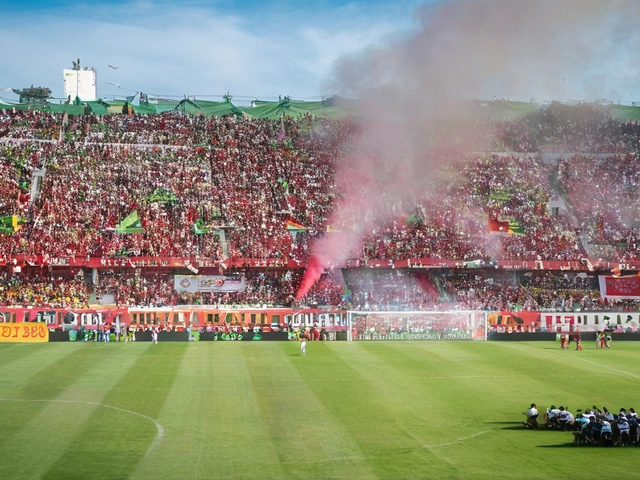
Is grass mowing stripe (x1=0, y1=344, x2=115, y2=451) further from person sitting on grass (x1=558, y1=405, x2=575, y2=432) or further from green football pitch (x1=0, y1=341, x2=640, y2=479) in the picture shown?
person sitting on grass (x1=558, y1=405, x2=575, y2=432)

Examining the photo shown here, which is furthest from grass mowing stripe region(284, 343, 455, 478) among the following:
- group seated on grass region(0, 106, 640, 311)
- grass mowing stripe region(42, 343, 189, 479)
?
group seated on grass region(0, 106, 640, 311)

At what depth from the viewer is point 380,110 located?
37.9 m

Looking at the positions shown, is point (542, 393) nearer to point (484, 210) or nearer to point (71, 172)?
point (484, 210)

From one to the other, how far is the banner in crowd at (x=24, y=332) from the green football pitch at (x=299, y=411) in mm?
2613

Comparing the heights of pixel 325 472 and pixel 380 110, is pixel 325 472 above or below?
below

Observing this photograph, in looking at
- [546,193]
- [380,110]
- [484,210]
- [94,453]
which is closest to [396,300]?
[484,210]

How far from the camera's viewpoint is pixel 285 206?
66.9m

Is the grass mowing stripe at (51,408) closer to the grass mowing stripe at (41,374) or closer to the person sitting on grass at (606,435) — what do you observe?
the grass mowing stripe at (41,374)

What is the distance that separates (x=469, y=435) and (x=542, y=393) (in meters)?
8.75

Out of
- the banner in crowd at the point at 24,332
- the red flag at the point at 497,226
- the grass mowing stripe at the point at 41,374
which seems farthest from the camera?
the red flag at the point at 497,226

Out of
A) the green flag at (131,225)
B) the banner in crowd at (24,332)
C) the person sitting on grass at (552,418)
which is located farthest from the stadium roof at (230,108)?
the person sitting on grass at (552,418)

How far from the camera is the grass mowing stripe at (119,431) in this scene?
836 inches

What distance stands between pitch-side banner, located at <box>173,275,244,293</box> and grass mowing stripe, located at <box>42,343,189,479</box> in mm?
22228

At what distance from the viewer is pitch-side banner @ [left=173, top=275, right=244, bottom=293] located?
62406mm
